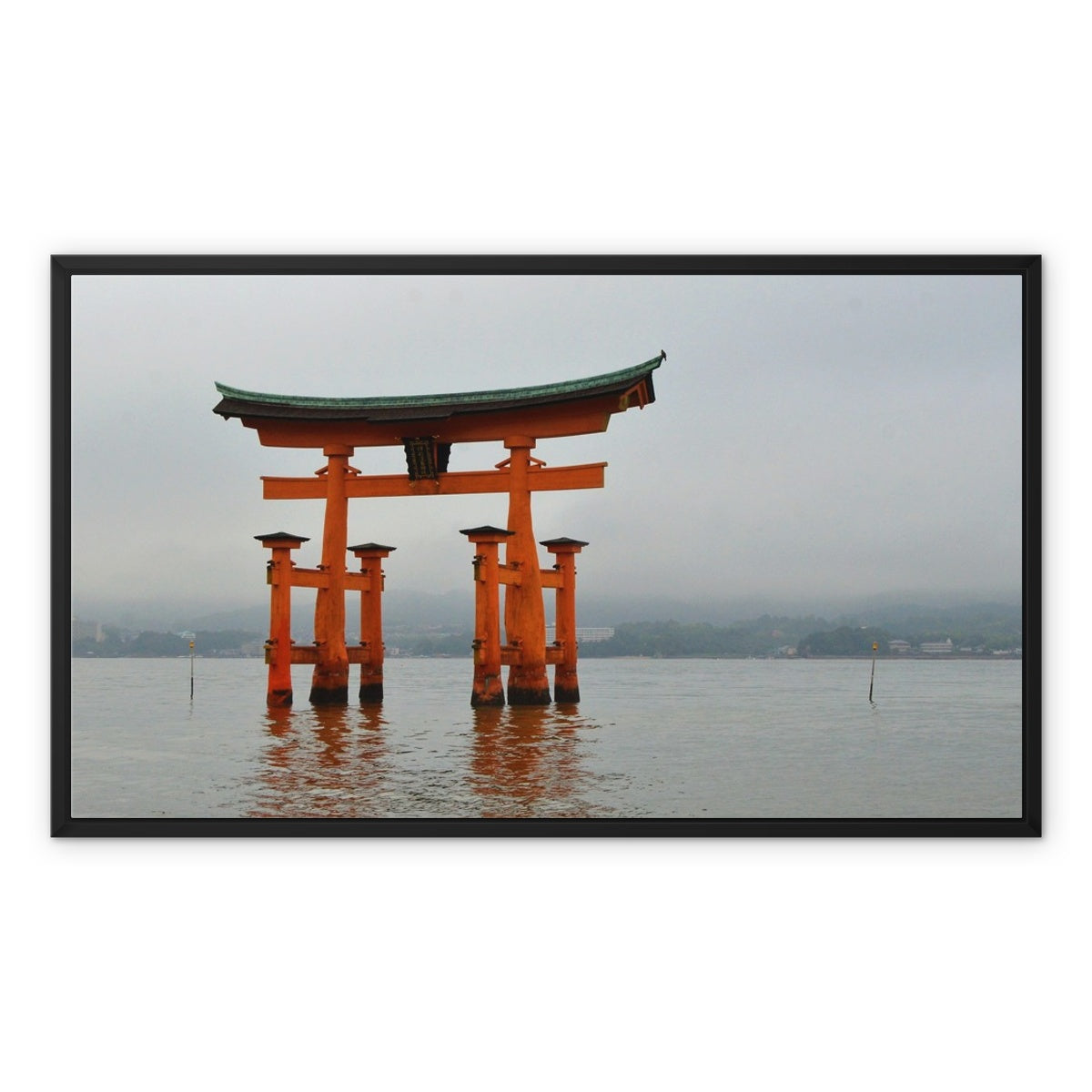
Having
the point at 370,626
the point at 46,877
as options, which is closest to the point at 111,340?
the point at 46,877

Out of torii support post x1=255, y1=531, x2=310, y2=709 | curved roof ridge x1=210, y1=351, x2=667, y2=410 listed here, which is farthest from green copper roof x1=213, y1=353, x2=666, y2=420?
torii support post x1=255, y1=531, x2=310, y2=709

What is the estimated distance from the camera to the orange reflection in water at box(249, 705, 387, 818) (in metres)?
3.55

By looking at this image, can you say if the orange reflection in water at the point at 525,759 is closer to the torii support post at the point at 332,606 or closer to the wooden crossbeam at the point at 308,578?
the torii support post at the point at 332,606

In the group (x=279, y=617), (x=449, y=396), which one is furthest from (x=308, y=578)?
(x=449, y=396)

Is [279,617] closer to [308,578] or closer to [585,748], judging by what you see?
[308,578]

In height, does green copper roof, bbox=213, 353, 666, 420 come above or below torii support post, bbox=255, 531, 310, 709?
above

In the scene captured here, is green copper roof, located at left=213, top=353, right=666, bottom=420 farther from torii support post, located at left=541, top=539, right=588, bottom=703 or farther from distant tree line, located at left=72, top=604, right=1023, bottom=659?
torii support post, located at left=541, top=539, right=588, bottom=703

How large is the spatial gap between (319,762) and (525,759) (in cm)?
94

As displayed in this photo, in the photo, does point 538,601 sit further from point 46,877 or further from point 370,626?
point 46,877

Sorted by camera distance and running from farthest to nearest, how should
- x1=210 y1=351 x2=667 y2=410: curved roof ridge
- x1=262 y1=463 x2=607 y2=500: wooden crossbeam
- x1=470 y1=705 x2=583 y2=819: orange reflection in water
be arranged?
x1=262 y1=463 x2=607 y2=500: wooden crossbeam
x1=210 y1=351 x2=667 y2=410: curved roof ridge
x1=470 y1=705 x2=583 y2=819: orange reflection in water

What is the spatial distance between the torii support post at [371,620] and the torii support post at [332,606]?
0.40 metres

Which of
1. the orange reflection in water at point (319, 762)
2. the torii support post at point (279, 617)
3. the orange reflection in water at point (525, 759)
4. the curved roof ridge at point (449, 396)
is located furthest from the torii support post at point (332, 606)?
the curved roof ridge at point (449, 396)

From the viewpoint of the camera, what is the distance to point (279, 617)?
5.43m

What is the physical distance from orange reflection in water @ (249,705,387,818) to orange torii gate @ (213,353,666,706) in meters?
0.25
